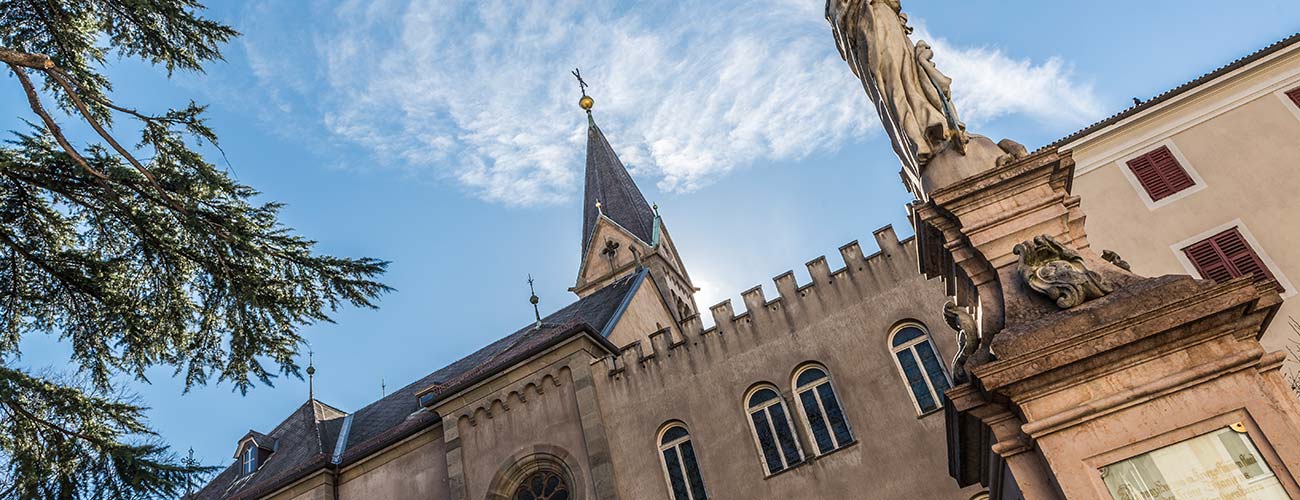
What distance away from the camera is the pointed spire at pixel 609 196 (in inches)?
1524

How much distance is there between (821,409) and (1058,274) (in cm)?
1172

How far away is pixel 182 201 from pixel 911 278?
11.9 metres

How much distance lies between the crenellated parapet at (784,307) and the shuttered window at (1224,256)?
4.99m

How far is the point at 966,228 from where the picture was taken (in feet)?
15.1

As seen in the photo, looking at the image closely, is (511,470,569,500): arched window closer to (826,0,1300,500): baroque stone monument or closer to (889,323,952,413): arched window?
(889,323,952,413): arched window

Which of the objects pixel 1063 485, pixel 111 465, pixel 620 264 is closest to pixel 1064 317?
pixel 1063 485

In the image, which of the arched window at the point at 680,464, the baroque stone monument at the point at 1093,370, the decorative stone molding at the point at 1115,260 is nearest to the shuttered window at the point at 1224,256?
the arched window at the point at 680,464

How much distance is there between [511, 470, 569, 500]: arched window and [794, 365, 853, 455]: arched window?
508cm

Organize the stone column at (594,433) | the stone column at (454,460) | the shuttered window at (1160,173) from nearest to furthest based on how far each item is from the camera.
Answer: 1. the stone column at (594,433)
2. the shuttered window at (1160,173)
3. the stone column at (454,460)

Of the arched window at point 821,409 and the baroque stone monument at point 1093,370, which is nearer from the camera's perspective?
the baroque stone monument at point 1093,370

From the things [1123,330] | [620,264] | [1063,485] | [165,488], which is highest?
[620,264]

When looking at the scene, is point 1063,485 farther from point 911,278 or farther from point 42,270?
point 911,278

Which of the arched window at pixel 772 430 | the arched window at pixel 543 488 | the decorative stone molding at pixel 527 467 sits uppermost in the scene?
the decorative stone molding at pixel 527 467

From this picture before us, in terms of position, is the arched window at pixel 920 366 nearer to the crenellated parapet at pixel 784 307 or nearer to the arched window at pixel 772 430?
the crenellated parapet at pixel 784 307
